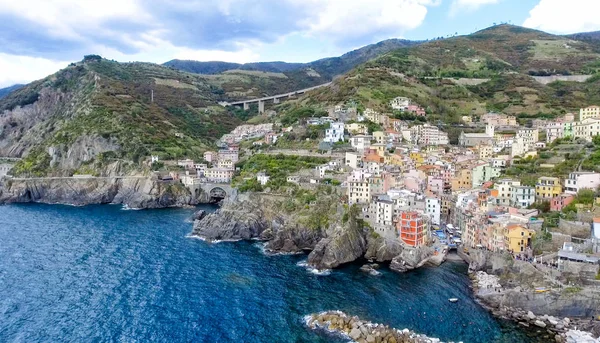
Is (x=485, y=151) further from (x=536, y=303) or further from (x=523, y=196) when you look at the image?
(x=536, y=303)

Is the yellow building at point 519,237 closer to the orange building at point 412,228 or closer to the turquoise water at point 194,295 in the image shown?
the turquoise water at point 194,295

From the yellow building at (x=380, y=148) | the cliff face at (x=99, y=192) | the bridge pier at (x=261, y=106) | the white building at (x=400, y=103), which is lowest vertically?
the cliff face at (x=99, y=192)

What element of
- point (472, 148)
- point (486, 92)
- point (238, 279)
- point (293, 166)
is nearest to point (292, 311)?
point (238, 279)

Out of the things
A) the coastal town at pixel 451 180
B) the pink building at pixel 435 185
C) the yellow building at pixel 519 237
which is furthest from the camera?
the pink building at pixel 435 185

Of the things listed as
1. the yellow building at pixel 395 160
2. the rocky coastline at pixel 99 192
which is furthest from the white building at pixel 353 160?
the rocky coastline at pixel 99 192

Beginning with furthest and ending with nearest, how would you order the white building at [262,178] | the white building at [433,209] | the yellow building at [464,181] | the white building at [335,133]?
the white building at [335,133], the white building at [262,178], the yellow building at [464,181], the white building at [433,209]

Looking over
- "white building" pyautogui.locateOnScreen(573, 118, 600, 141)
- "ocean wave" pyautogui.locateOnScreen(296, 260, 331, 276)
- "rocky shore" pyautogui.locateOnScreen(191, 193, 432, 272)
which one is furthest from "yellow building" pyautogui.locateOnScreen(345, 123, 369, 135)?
"ocean wave" pyautogui.locateOnScreen(296, 260, 331, 276)

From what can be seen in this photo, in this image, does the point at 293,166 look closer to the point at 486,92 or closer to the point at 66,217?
the point at 66,217
